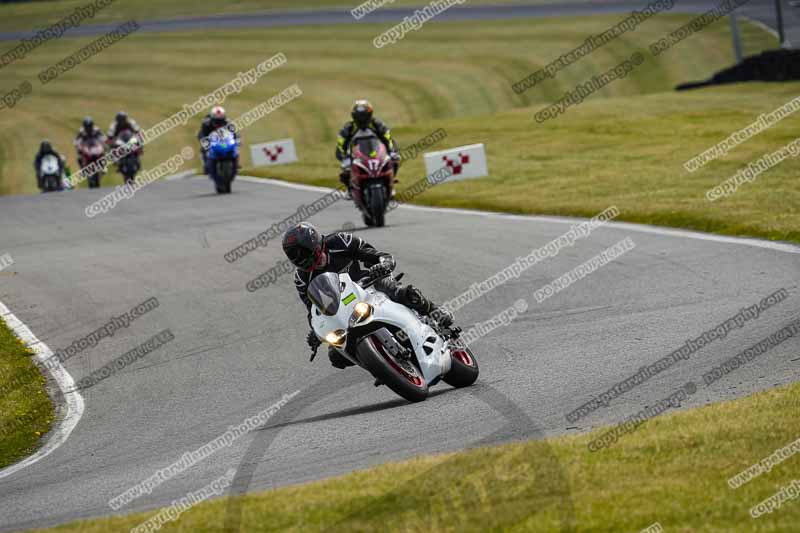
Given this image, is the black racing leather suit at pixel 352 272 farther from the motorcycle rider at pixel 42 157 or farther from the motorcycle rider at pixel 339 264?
the motorcycle rider at pixel 42 157

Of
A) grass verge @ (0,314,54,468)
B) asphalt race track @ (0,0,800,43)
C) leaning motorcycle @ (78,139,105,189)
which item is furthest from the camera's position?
asphalt race track @ (0,0,800,43)

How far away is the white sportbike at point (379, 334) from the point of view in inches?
354

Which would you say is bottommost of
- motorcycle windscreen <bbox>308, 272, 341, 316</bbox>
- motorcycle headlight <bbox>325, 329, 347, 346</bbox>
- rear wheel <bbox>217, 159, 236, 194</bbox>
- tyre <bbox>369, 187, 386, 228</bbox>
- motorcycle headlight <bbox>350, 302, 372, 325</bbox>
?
rear wheel <bbox>217, 159, 236, 194</bbox>

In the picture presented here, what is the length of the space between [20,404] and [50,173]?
1043 inches

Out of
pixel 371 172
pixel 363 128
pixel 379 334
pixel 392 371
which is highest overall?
pixel 379 334

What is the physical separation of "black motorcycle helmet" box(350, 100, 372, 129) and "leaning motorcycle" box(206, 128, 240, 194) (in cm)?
856

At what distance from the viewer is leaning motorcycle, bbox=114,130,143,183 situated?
34906 mm

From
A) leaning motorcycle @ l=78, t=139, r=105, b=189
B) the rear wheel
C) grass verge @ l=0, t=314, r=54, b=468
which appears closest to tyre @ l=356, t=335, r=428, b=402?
grass verge @ l=0, t=314, r=54, b=468

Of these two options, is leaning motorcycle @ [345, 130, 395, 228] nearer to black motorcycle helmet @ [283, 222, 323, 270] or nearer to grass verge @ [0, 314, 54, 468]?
grass verge @ [0, 314, 54, 468]

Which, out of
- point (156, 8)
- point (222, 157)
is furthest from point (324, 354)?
point (156, 8)

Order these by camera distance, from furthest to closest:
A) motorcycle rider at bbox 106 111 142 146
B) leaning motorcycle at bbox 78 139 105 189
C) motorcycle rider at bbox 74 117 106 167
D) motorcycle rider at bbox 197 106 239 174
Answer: leaning motorcycle at bbox 78 139 105 189, motorcycle rider at bbox 74 117 106 167, motorcycle rider at bbox 106 111 142 146, motorcycle rider at bbox 197 106 239 174

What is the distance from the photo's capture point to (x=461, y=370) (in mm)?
9852

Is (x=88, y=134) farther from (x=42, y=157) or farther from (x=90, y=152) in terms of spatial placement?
(x=42, y=157)

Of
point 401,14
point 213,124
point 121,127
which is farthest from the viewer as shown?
point 401,14
